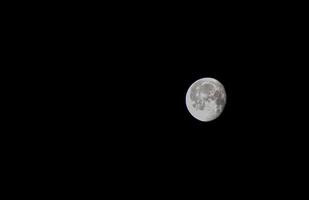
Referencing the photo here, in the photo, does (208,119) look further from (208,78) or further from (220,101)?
(208,78)

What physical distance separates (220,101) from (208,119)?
266mm

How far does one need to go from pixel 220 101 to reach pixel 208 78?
0.36 meters

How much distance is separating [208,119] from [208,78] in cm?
53

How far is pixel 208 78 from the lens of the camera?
4.19m

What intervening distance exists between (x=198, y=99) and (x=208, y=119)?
280 mm

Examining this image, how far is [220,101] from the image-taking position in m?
4.01

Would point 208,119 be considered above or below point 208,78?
below

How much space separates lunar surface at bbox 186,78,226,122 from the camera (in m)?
3.96

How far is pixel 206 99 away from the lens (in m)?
3.95

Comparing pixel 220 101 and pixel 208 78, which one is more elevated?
pixel 208 78

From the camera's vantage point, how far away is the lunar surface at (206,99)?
3961 millimetres

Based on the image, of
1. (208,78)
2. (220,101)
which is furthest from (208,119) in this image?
(208,78)

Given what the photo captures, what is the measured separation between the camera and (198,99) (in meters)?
4.03

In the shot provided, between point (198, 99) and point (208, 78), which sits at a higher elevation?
point (208, 78)
